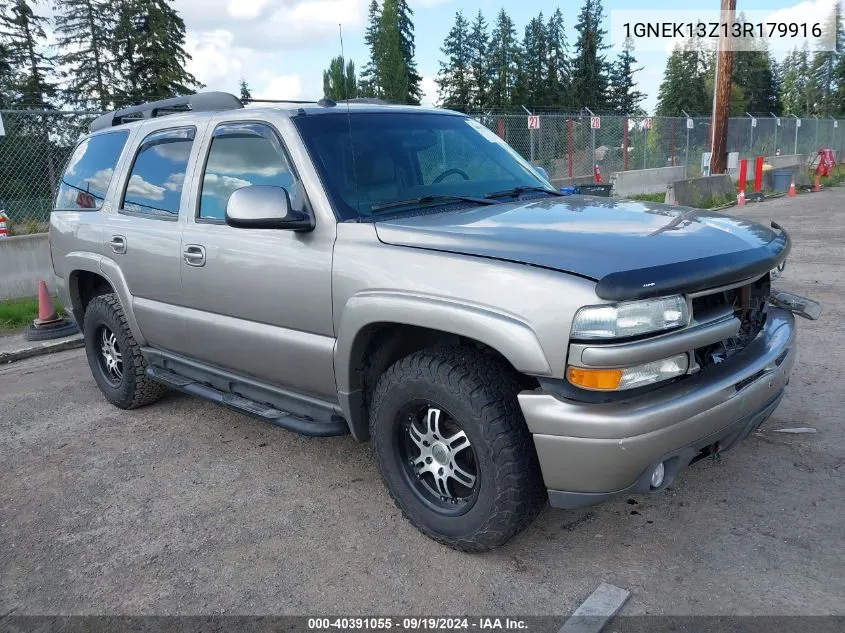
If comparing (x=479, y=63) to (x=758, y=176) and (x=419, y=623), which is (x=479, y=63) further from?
(x=419, y=623)

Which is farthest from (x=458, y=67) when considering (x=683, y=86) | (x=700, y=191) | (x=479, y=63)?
(x=700, y=191)

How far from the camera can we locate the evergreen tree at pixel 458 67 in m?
66.8

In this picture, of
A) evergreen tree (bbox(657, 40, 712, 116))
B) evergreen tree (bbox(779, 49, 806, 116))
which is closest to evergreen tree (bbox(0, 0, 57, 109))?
evergreen tree (bbox(657, 40, 712, 116))

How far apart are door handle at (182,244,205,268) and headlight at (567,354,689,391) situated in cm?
223

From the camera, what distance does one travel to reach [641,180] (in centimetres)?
2005

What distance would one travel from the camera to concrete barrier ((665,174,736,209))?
15.3 meters

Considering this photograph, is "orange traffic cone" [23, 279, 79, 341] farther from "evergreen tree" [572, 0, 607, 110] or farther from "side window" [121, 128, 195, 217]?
"evergreen tree" [572, 0, 607, 110]

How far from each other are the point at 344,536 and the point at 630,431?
1460 mm

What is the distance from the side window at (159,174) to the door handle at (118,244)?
0.63 ft

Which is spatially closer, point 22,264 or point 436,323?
point 436,323

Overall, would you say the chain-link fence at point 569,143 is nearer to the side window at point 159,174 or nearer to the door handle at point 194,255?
the side window at point 159,174

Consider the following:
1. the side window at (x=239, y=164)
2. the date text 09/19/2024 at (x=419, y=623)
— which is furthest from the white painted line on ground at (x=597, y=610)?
the side window at (x=239, y=164)

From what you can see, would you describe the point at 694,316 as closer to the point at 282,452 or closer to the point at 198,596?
the point at 198,596

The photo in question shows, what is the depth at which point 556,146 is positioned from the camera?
61.7 feet
